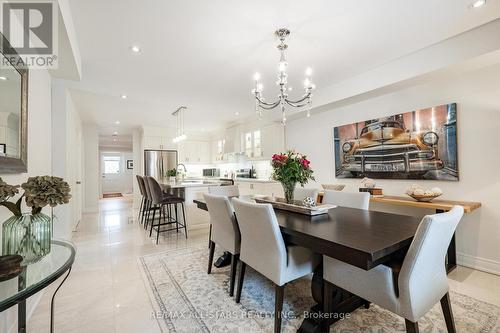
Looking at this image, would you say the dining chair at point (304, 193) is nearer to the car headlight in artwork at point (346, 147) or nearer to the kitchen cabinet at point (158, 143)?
the car headlight in artwork at point (346, 147)

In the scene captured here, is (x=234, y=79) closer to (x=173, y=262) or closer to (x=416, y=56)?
(x=416, y=56)

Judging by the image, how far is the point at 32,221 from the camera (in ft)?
4.20

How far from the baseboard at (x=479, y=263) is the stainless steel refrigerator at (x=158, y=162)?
656cm

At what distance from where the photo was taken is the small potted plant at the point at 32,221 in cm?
123

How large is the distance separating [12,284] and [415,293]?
1969 millimetres

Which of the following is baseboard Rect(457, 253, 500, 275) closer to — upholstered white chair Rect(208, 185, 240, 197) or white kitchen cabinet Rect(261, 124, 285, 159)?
upholstered white chair Rect(208, 185, 240, 197)

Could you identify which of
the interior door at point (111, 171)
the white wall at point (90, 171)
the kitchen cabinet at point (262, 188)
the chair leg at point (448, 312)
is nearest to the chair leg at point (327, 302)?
the chair leg at point (448, 312)

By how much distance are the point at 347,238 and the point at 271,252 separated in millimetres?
570

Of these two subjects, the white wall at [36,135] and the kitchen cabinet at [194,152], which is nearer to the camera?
the white wall at [36,135]

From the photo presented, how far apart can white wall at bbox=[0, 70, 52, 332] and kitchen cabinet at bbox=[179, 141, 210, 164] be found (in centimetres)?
462

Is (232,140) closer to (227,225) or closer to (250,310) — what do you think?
(227,225)

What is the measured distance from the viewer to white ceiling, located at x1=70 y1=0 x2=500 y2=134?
1.89m

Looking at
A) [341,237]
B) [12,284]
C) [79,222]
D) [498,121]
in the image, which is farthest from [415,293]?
[79,222]

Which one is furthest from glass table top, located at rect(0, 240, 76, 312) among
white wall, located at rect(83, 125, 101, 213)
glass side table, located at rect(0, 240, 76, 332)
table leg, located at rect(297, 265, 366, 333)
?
white wall, located at rect(83, 125, 101, 213)
